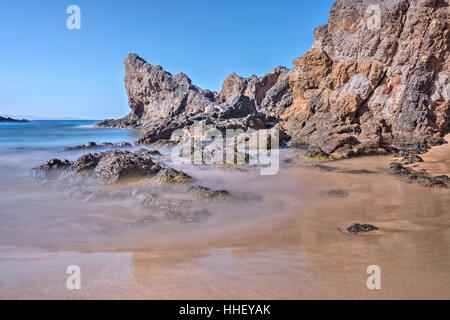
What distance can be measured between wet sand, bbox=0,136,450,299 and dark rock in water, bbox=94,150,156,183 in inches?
41.8

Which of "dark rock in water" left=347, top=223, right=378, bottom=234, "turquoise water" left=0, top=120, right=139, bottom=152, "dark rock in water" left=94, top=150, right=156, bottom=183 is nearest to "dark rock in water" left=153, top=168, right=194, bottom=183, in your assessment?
"dark rock in water" left=94, top=150, right=156, bottom=183

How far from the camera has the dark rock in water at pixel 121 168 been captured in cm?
571

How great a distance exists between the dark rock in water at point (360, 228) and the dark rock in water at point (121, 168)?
4147 millimetres

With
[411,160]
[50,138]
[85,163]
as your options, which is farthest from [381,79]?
[50,138]

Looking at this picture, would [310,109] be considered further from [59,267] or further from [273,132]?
[59,267]

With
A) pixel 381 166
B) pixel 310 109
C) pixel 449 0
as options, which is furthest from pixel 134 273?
pixel 449 0

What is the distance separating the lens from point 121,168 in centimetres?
580

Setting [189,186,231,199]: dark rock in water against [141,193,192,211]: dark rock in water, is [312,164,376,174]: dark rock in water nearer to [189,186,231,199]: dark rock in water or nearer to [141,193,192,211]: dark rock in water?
[189,186,231,199]: dark rock in water

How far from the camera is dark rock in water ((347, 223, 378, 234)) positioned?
326cm

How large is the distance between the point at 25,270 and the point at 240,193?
11.6ft

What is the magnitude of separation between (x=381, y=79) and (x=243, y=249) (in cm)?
1254

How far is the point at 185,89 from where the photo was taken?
38.9 m

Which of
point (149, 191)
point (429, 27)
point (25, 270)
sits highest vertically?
point (429, 27)

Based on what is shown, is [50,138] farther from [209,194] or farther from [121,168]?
[209,194]
